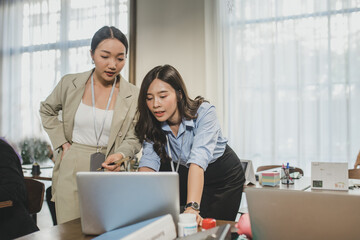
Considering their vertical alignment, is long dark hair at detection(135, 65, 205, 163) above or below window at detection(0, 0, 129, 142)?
below

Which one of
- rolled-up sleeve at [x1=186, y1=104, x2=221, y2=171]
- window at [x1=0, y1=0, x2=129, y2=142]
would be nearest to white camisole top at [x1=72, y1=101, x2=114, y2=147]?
rolled-up sleeve at [x1=186, y1=104, x2=221, y2=171]

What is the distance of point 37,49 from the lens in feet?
18.3

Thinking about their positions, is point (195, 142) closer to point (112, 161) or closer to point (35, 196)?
point (112, 161)

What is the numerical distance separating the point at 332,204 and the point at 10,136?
5.64m

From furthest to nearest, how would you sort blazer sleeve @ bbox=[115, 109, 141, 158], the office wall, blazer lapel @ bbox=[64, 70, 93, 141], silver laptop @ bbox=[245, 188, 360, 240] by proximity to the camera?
the office wall → blazer lapel @ bbox=[64, 70, 93, 141] → blazer sleeve @ bbox=[115, 109, 141, 158] → silver laptop @ bbox=[245, 188, 360, 240]

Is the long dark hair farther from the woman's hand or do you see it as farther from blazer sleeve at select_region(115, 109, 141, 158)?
the woman's hand

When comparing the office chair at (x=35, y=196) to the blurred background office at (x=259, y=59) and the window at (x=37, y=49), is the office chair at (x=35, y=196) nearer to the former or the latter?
the blurred background office at (x=259, y=59)

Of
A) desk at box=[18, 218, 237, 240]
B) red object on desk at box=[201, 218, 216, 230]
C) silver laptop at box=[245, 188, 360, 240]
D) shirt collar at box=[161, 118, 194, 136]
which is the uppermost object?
shirt collar at box=[161, 118, 194, 136]

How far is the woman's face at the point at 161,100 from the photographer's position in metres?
1.63

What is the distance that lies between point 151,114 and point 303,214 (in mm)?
1000

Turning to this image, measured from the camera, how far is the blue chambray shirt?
1.60 meters

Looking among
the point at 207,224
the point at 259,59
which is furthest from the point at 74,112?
the point at 259,59

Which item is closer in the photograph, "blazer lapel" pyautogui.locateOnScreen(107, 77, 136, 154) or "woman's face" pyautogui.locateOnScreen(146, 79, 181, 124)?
"woman's face" pyautogui.locateOnScreen(146, 79, 181, 124)

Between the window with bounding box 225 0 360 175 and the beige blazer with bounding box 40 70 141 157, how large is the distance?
2624mm
